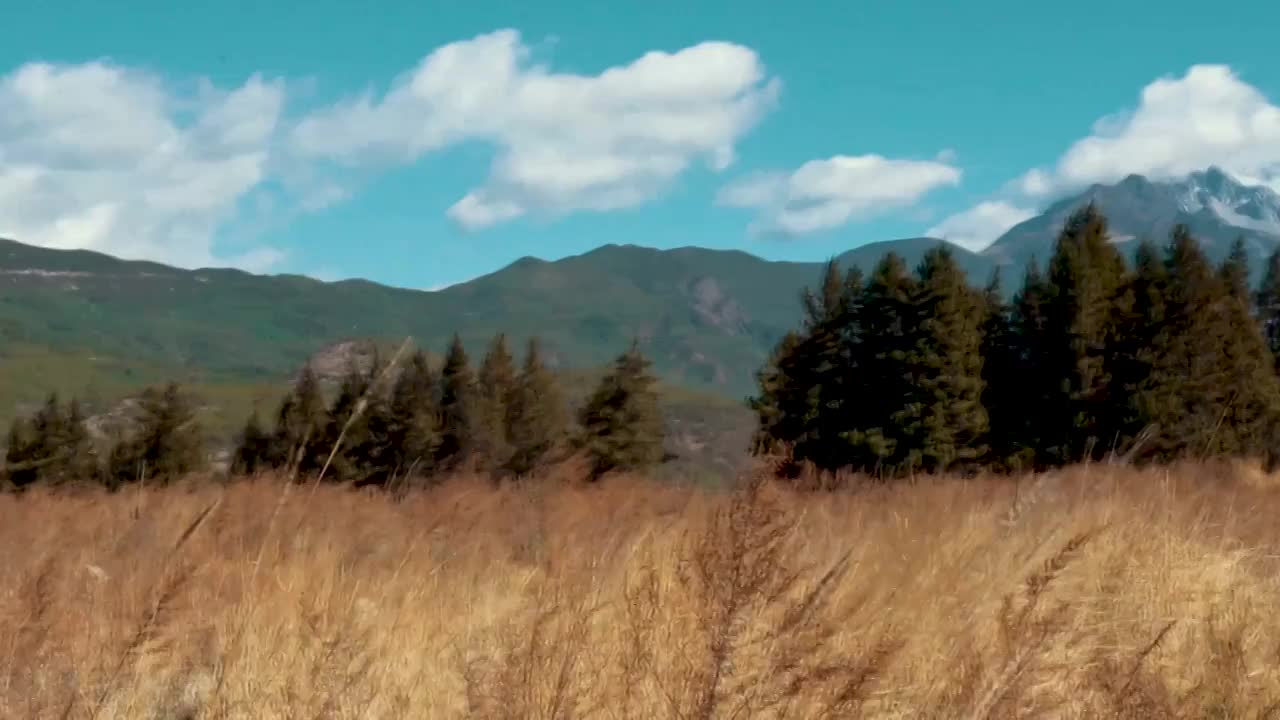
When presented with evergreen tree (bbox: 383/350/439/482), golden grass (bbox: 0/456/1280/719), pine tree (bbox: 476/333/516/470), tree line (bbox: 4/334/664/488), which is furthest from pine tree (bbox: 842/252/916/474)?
golden grass (bbox: 0/456/1280/719)

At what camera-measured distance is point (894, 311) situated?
1409 inches

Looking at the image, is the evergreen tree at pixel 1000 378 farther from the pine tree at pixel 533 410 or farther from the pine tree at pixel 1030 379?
the pine tree at pixel 533 410

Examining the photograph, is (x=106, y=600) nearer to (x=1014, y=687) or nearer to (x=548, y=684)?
(x=548, y=684)

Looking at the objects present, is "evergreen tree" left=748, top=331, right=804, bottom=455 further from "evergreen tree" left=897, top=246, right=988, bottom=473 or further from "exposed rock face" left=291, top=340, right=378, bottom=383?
"exposed rock face" left=291, top=340, right=378, bottom=383

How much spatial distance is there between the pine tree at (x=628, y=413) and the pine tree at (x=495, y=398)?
4.08m

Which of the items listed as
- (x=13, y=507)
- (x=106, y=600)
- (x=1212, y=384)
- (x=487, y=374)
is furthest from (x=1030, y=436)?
(x=106, y=600)

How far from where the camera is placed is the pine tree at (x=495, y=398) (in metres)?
43.3

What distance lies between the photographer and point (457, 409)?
1774 inches

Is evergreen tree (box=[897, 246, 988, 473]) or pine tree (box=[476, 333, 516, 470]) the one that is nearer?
evergreen tree (box=[897, 246, 988, 473])

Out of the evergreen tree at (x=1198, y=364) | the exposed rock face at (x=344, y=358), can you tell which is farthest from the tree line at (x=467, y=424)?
the exposed rock face at (x=344, y=358)

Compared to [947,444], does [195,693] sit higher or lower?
higher

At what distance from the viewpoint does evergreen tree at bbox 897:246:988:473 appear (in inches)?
1289

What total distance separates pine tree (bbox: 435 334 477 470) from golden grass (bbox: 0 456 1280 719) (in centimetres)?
3623

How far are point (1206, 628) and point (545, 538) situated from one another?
2.53m
